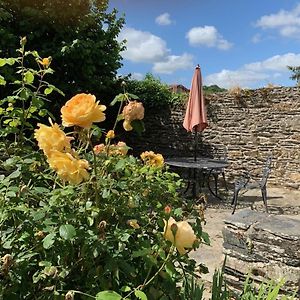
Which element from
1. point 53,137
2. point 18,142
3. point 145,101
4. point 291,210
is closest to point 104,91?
point 145,101

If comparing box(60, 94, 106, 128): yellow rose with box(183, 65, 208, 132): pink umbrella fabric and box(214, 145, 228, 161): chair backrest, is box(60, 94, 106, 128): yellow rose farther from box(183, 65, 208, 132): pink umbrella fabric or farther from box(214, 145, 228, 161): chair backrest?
box(214, 145, 228, 161): chair backrest

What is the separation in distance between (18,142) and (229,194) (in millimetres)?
→ 7180

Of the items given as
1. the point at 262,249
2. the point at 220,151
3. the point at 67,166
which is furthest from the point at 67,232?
the point at 220,151

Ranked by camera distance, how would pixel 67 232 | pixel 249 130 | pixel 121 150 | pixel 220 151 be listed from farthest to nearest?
pixel 220 151 → pixel 249 130 → pixel 121 150 → pixel 67 232

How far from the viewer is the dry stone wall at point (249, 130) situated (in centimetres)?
955

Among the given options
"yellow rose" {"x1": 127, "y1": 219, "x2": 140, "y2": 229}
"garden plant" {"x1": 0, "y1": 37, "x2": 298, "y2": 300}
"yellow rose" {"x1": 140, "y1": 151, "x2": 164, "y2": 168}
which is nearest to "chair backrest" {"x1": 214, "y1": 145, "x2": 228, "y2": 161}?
"yellow rose" {"x1": 140, "y1": 151, "x2": 164, "y2": 168}

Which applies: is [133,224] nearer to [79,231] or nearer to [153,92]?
[79,231]

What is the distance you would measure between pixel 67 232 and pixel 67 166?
0.62 ft

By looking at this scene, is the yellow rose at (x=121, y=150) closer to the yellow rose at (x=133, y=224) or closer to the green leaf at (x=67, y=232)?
the yellow rose at (x=133, y=224)

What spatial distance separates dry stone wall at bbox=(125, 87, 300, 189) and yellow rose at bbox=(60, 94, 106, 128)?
29.6 feet

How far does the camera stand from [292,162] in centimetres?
953

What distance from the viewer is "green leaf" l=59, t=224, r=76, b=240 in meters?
1.08

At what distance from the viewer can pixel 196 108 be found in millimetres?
7395

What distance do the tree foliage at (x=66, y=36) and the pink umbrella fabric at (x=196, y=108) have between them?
2.01m
